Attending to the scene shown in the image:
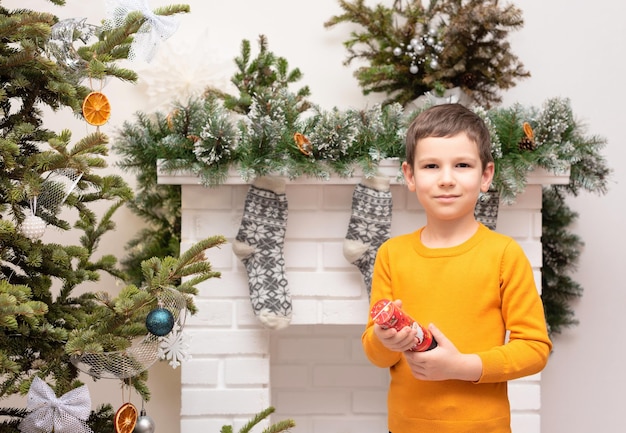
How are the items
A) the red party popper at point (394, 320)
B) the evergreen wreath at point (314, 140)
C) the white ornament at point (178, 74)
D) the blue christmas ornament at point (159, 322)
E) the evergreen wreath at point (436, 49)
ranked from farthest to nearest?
the white ornament at point (178, 74) < the evergreen wreath at point (436, 49) < the evergreen wreath at point (314, 140) < the blue christmas ornament at point (159, 322) < the red party popper at point (394, 320)

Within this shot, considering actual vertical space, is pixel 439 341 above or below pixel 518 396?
above

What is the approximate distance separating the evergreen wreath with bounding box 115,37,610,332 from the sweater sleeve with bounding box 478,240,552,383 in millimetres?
626

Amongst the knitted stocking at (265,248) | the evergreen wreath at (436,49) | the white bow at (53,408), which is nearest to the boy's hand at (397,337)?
the white bow at (53,408)

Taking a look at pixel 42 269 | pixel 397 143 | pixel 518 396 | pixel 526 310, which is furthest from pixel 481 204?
pixel 42 269

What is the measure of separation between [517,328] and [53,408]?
88 cm

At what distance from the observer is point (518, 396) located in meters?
2.17

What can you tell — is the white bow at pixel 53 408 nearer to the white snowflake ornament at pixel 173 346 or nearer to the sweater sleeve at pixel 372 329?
the white snowflake ornament at pixel 173 346

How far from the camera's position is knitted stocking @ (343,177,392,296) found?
2064 millimetres

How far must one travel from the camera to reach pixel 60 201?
1.52 metres

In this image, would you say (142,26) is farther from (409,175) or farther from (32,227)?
(409,175)

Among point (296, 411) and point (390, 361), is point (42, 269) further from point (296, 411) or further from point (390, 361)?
point (296, 411)

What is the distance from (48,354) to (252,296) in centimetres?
68

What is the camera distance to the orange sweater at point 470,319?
4.49 ft

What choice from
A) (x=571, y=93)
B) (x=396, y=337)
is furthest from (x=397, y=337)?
(x=571, y=93)
